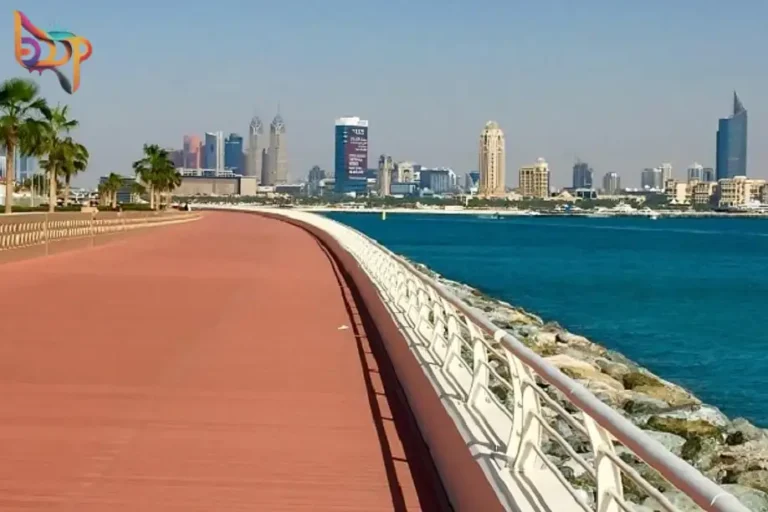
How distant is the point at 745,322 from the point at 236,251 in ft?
56.4

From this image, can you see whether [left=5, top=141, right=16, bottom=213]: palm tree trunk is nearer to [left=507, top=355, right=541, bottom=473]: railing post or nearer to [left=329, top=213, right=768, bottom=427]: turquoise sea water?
[left=329, top=213, right=768, bottom=427]: turquoise sea water

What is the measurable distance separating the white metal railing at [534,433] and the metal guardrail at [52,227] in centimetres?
1883

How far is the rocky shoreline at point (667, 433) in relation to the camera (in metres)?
8.84

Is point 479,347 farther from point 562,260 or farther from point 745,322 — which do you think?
point 562,260

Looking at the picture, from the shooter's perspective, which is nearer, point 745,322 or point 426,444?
point 426,444

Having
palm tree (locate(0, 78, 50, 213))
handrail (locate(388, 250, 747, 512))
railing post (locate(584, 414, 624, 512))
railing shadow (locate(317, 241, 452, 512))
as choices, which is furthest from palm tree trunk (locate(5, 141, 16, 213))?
railing post (locate(584, 414, 624, 512))

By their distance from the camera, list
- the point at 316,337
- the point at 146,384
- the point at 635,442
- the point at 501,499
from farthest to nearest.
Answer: the point at 316,337 → the point at 146,384 → the point at 501,499 → the point at 635,442

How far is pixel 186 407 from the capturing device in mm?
9258

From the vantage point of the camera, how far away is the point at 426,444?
8.16m

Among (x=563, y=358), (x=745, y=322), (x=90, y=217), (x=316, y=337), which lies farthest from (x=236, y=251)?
(x=316, y=337)

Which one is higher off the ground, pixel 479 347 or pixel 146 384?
pixel 479 347

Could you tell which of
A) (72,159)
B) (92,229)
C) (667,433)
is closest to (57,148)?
(72,159)

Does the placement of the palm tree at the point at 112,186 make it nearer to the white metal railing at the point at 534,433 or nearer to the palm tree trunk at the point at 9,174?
the palm tree trunk at the point at 9,174

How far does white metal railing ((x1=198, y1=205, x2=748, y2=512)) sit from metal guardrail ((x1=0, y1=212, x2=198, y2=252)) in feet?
61.8
